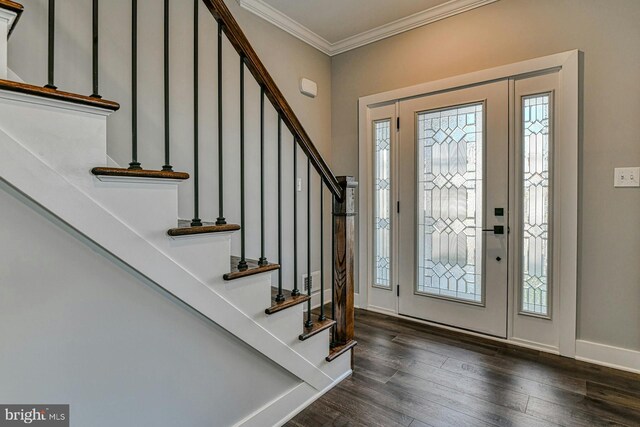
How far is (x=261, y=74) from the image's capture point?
1.50 m

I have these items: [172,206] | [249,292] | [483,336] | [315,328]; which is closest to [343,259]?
[315,328]

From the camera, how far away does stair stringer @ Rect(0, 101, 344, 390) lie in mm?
892

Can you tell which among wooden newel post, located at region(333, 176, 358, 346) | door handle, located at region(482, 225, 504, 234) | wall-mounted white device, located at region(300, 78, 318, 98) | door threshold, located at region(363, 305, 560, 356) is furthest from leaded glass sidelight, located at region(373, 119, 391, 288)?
wooden newel post, located at region(333, 176, 358, 346)

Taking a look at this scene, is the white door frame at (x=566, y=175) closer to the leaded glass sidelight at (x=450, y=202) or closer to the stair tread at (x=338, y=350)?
the leaded glass sidelight at (x=450, y=202)

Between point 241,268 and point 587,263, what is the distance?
2.32 meters

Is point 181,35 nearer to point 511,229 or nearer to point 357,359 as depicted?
point 357,359

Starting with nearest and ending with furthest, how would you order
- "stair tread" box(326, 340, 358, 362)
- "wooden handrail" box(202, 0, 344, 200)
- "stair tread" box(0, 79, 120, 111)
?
"stair tread" box(0, 79, 120, 111) < "wooden handrail" box(202, 0, 344, 200) < "stair tread" box(326, 340, 358, 362)

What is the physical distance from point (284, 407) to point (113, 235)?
3.92 feet

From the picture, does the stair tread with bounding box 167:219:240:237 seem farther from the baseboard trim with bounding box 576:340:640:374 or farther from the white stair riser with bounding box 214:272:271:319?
the baseboard trim with bounding box 576:340:640:374

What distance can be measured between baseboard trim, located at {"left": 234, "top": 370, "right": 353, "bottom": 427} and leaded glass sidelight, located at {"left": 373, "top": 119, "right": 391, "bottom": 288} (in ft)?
4.94

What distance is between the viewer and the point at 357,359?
7.47 feet

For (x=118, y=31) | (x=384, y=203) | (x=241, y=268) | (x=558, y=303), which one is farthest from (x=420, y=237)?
(x=118, y=31)

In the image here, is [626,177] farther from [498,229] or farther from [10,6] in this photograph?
[10,6]

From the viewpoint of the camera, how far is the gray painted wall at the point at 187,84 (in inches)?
67.7
